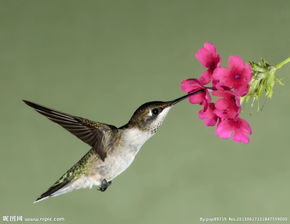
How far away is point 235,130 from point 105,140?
39 cm

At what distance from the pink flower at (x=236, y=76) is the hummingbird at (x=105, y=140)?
184 millimetres

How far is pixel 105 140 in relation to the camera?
43.1 inches

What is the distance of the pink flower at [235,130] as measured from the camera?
803 mm

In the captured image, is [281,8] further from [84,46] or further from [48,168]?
[48,168]

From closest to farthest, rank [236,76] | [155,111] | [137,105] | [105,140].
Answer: [236,76] < [155,111] < [105,140] < [137,105]

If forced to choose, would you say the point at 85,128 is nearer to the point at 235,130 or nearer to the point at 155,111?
the point at 155,111

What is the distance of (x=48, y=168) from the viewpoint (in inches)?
82.8

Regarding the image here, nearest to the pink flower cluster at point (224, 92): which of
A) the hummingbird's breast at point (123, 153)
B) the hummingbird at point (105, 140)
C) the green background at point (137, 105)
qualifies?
the hummingbird at point (105, 140)

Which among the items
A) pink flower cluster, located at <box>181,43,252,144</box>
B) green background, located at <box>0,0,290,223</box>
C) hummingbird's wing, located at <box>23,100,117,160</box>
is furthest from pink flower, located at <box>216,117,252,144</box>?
green background, located at <box>0,0,290,223</box>

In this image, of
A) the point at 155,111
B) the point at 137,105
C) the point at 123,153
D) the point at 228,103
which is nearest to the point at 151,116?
the point at 155,111

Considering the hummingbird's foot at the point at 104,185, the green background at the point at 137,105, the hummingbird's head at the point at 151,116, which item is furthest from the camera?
the green background at the point at 137,105

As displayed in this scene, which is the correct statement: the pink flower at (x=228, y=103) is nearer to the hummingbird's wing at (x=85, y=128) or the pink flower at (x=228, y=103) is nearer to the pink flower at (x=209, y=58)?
the pink flower at (x=209, y=58)

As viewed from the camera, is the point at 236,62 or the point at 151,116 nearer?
the point at 236,62

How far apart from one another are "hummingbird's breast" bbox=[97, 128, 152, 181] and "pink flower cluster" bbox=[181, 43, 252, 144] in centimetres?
22
